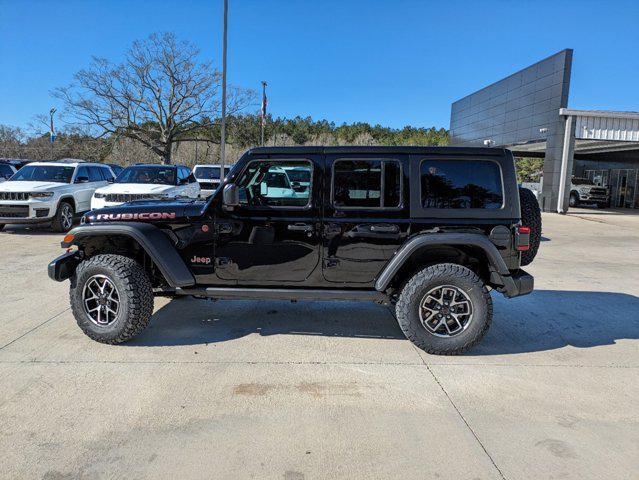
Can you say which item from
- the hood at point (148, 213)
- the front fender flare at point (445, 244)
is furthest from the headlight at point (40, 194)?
the front fender flare at point (445, 244)

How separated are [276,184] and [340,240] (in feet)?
2.73

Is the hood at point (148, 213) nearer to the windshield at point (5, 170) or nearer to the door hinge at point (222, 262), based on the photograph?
the door hinge at point (222, 262)

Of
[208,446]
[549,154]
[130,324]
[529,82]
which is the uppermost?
[529,82]

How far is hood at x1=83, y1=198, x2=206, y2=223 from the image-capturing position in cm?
423

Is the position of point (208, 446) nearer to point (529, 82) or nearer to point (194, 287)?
point (194, 287)

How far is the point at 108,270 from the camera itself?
4.11 metres

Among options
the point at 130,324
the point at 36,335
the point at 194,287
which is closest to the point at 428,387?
the point at 194,287

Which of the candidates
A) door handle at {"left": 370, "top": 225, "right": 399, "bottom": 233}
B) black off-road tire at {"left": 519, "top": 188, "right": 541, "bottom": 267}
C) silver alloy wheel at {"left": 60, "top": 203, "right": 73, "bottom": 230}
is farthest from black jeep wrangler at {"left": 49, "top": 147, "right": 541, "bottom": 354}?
silver alloy wheel at {"left": 60, "top": 203, "right": 73, "bottom": 230}

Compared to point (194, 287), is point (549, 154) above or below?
above

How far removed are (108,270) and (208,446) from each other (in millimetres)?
2097

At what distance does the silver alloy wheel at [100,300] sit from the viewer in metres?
4.20

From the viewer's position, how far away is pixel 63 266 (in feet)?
14.1

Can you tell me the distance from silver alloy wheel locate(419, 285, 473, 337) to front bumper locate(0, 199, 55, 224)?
10404 millimetres

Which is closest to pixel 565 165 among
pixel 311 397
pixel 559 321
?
pixel 559 321
